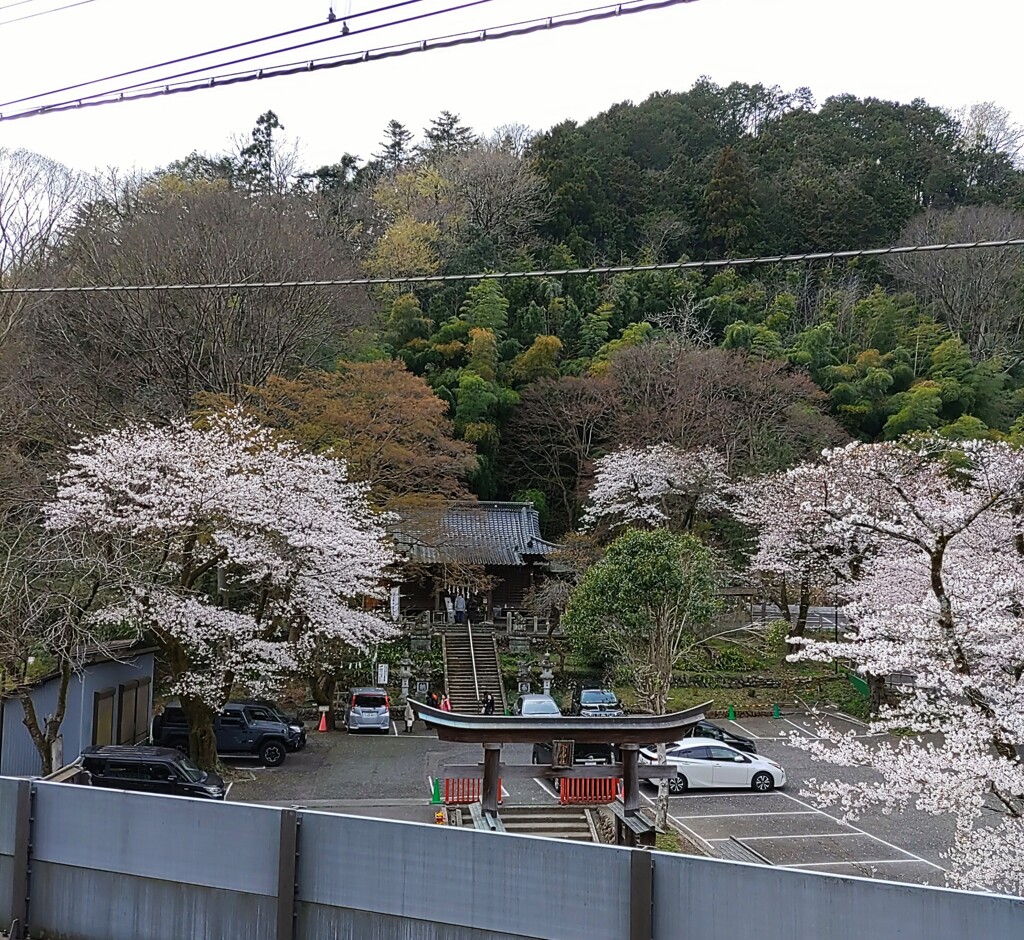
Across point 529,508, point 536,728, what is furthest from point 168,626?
point 529,508

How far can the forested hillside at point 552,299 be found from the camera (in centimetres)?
2442

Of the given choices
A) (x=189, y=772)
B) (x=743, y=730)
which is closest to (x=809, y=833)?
(x=743, y=730)

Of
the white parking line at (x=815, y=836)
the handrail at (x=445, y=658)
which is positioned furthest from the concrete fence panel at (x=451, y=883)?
the handrail at (x=445, y=658)

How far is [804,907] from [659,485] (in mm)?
21705

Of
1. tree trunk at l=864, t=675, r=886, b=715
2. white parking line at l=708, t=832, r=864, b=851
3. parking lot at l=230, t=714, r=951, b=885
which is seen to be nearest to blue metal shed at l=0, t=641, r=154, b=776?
parking lot at l=230, t=714, r=951, b=885

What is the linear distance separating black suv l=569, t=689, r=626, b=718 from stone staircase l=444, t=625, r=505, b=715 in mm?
3001

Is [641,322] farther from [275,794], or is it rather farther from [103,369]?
[275,794]

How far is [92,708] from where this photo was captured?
615 inches

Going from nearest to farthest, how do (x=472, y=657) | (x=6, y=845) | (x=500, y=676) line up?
(x=6, y=845) < (x=500, y=676) < (x=472, y=657)

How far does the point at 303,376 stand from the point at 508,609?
912 centimetres

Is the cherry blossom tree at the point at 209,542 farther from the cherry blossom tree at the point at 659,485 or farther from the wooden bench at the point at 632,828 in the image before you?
the cherry blossom tree at the point at 659,485

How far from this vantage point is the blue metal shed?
44.7 feet

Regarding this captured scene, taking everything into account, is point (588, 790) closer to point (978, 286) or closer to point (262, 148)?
point (978, 286)

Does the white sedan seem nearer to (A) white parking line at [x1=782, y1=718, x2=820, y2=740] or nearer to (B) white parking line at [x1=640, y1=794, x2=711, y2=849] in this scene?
(B) white parking line at [x1=640, y1=794, x2=711, y2=849]
